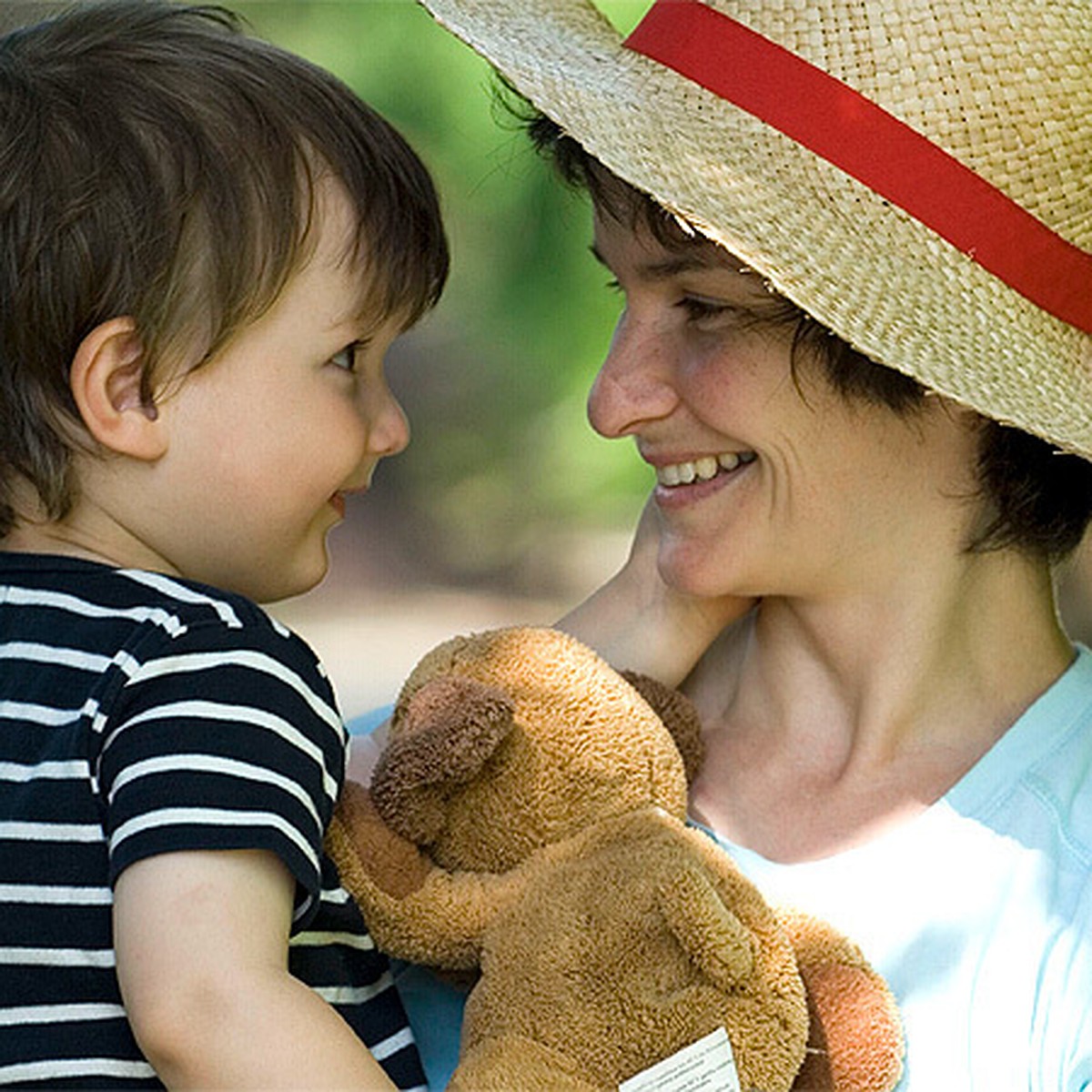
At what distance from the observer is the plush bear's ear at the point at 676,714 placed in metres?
1.96

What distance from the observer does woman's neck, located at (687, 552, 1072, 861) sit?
6.42 feet

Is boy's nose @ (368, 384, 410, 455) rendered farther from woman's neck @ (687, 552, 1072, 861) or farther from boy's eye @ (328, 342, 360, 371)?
woman's neck @ (687, 552, 1072, 861)

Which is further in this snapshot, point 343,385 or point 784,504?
point 784,504

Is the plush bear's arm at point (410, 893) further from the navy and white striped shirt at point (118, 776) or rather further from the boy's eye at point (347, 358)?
the boy's eye at point (347, 358)

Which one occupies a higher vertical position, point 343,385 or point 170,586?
point 343,385

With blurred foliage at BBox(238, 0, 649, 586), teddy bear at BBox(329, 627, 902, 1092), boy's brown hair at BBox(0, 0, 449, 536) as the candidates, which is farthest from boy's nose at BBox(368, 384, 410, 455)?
blurred foliage at BBox(238, 0, 649, 586)

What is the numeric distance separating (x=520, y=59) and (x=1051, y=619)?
83cm

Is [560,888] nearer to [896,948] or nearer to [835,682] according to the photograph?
[896,948]

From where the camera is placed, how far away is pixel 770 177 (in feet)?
5.99

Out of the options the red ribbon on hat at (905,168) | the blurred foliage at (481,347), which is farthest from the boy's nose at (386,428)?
the blurred foliage at (481,347)

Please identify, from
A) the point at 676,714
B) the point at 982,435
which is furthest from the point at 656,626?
the point at 982,435

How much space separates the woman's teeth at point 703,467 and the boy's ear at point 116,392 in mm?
582

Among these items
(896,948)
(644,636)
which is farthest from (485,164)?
(896,948)

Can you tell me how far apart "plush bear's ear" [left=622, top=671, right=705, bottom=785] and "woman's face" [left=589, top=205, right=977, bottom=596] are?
118mm
